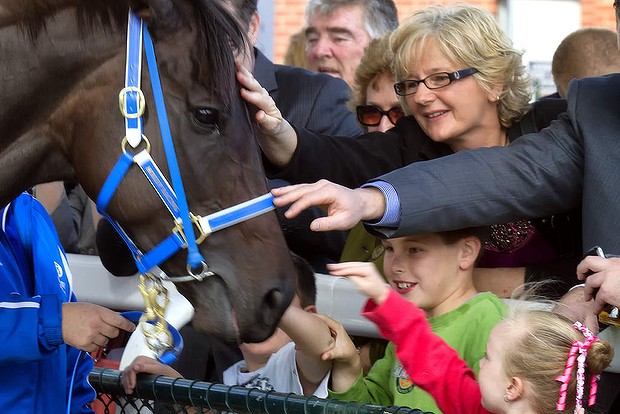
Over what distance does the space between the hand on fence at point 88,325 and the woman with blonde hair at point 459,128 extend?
71cm

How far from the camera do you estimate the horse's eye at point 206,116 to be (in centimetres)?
266

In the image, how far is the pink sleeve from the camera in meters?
2.48

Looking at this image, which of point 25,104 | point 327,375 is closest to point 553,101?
point 327,375

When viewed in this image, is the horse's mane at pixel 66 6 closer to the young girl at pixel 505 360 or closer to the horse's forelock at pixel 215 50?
the horse's forelock at pixel 215 50

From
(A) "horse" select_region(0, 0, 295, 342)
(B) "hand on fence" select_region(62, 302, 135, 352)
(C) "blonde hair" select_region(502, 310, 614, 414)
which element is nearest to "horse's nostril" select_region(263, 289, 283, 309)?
(A) "horse" select_region(0, 0, 295, 342)

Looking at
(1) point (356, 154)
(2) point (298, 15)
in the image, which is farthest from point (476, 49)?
(2) point (298, 15)

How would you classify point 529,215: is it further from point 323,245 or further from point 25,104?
point 25,104

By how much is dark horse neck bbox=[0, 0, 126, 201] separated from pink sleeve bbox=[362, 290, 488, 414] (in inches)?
35.3

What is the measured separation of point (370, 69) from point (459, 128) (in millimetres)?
1014

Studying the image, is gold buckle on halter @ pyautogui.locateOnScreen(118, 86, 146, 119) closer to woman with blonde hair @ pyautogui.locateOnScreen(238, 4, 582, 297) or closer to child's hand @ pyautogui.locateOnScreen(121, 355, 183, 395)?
woman with blonde hair @ pyautogui.locateOnScreen(238, 4, 582, 297)

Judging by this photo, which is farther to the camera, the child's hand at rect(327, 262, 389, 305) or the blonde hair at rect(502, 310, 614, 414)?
the child's hand at rect(327, 262, 389, 305)

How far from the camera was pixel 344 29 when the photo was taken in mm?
5426

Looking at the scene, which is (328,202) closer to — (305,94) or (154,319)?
(154,319)

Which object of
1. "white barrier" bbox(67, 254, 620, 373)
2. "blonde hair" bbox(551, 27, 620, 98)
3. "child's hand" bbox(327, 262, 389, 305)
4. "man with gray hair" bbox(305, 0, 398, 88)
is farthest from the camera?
"man with gray hair" bbox(305, 0, 398, 88)
